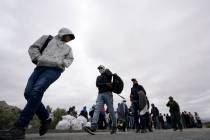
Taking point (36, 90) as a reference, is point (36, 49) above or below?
above

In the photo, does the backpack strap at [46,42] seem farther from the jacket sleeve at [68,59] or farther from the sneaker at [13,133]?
the sneaker at [13,133]

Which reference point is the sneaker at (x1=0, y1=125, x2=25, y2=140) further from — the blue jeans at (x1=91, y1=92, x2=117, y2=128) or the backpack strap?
the blue jeans at (x1=91, y1=92, x2=117, y2=128)

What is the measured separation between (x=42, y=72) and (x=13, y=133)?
116 cm

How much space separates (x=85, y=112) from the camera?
17.1 metres

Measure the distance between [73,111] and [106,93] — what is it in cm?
765

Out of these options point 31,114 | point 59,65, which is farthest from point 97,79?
point 31,114

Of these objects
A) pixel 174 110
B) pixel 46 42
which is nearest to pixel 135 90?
pixel 174 110

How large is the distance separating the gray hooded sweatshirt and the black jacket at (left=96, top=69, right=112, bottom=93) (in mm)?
2669

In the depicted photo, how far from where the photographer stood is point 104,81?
784cm

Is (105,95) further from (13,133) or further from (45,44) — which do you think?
(13,133)

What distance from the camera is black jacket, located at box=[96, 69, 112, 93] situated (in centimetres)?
779

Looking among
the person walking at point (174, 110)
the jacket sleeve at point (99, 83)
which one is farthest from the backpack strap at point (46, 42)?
the person walking at point (174, 110)

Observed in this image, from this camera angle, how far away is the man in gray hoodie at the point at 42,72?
4.23 metres

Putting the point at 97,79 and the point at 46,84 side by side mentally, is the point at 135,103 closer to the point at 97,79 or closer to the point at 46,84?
the point at 97,79
